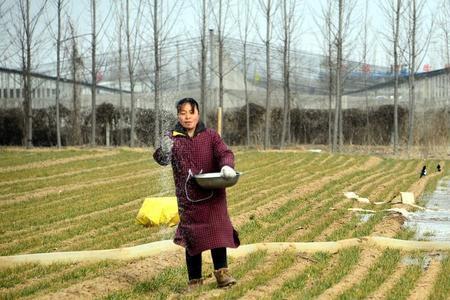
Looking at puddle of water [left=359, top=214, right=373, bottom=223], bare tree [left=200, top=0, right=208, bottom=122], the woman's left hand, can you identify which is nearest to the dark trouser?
the woman's left hand

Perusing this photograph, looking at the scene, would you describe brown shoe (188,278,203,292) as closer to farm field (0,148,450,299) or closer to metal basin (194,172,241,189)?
farm field (0,148,450,299)

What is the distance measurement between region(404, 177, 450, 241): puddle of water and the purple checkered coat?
357 centimetres

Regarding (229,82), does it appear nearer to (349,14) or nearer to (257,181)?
(349,14)

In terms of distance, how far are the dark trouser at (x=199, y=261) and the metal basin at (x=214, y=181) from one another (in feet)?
1.75

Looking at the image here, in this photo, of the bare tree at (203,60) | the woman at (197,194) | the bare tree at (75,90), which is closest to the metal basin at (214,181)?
the woman at (197,194)

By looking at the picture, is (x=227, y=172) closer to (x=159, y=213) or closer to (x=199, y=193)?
(x=199, y=193)

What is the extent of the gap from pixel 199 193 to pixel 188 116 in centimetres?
59

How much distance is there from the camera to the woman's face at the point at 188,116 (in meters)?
5.41

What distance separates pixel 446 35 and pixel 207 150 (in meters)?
26.5

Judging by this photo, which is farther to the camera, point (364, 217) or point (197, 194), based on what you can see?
point (364, 217)

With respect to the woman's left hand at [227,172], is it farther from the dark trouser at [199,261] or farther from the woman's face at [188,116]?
the dark trouser at [199,261]

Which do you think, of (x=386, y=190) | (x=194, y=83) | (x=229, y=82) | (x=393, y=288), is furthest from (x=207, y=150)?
(x=229, y=82)

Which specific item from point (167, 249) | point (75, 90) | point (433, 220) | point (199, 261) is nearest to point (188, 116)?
point (199, 261)

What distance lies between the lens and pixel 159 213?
923cm
